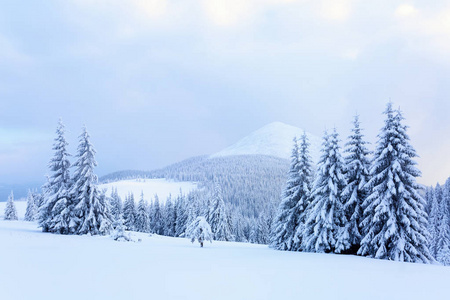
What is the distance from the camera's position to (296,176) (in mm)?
31234

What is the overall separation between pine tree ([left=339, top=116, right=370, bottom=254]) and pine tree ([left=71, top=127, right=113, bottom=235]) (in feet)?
87.9

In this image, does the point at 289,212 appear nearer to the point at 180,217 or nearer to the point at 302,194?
the point at 302,194

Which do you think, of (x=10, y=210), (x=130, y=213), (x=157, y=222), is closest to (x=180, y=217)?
(x=130, y=213)

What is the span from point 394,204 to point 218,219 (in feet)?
134

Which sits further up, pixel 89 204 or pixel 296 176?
pixel 296 176

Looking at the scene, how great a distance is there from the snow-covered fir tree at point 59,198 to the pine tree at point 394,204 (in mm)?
30856

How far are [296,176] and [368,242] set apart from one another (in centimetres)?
1044

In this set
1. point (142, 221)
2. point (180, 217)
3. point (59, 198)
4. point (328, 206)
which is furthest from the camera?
point (180, 217)

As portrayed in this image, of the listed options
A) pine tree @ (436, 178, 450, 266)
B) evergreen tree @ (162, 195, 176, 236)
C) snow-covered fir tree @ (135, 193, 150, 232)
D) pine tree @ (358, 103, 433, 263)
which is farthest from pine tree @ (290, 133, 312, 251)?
evergreen tree @ (162, 195, 176, 236)

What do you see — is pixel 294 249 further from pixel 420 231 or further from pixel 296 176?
pixel 420 231

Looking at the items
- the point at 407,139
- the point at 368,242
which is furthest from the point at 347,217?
the point at 407,139

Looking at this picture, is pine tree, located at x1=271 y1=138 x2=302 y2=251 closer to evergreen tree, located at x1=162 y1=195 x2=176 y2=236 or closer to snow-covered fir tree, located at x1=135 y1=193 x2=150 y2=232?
snow-covered fir tree, located at x1=135 y1=193 x2=150 y2=232

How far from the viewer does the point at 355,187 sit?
82.0 feet

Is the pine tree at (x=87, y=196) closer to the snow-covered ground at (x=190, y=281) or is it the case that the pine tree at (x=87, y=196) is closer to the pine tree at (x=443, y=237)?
the snow-covered ground at (x=190, y=281)
